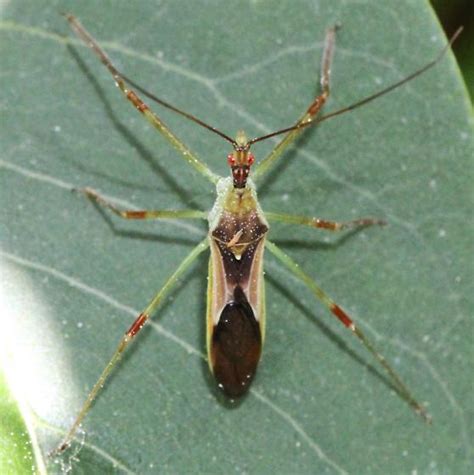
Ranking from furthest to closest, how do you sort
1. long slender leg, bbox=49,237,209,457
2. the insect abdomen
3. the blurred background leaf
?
the blurred background leaf, the insect abdomen, long slender leg, bbox=49,237,209,457

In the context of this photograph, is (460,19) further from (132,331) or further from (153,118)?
(132,331)


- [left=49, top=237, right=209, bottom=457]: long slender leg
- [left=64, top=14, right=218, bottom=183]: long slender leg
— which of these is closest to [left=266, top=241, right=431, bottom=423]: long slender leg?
[left=49, top=237, right=209, bottom=457]: long slender leg

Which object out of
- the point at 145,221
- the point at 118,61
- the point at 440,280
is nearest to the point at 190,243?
the point at 145,221

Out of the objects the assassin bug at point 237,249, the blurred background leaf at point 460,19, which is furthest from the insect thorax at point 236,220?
the blurred background leaf at point 460,19

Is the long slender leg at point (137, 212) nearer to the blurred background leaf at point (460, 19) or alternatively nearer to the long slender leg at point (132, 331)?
the long slender leg at point (132, 331)

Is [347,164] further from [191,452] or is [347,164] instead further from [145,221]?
[191,452]

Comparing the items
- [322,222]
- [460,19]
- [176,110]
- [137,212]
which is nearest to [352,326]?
[322,222]

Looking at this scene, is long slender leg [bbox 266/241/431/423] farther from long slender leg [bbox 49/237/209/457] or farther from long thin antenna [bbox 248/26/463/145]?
long thin antenna [bbox 248/26/463/145]
